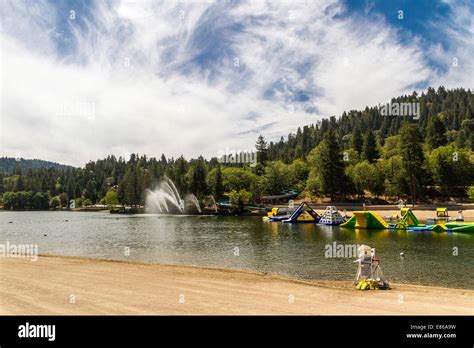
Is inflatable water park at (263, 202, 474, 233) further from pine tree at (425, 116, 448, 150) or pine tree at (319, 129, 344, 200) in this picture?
pine tree at (425, 116, 448, 150)

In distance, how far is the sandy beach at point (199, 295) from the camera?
52.5 feet

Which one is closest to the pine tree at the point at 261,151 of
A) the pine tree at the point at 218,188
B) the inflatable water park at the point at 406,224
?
the pine tree at the point at 218,188

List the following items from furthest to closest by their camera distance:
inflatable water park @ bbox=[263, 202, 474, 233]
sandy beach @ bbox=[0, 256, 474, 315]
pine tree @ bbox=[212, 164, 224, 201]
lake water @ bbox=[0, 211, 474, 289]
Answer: pine tree @ bbox=[212, 164, 224, 201] → inflatable water park @ bbox=[263, 202, 474, 233] → lake water @ bbox=[0, 211, 474, 289] → sandy beach @ bbox=[0, 256, 474, 315]

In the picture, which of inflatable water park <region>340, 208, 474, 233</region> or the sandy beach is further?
inflatable water park <region>340, 208, 474, 233</region>

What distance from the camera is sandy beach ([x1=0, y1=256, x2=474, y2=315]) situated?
16016mm

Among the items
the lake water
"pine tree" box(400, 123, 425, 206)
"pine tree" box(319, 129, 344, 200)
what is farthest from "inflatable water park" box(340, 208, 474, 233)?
"pine tree" box(319, 129, 344, 200)

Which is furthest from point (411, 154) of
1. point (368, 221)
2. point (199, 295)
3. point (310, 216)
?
point (199, 295)

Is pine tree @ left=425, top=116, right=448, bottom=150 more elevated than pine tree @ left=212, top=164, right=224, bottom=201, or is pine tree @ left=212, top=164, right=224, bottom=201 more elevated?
pine tree @ left=425, top=116, right=448, bottom=150

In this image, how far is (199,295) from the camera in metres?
19.2

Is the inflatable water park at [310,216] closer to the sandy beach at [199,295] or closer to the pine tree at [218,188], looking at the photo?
the pine tree at [218,188]
